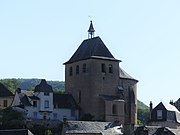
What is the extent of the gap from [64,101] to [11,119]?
13934mm

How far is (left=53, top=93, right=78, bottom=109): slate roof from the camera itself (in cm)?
10763

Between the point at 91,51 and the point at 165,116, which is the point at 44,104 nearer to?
the point at 91,51

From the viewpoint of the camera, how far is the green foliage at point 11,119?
9594cm

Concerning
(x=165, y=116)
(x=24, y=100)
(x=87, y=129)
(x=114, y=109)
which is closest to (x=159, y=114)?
(x=165, y=116)

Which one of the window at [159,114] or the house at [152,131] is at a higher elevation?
the window at [159,114]

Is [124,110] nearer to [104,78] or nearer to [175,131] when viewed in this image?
[104,78]

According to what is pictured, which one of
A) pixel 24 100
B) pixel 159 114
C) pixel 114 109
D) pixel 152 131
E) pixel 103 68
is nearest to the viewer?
pixel 152 131

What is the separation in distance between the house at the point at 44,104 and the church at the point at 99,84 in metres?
2.68

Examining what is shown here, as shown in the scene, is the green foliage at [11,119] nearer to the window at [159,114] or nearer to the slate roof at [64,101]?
the slate roof at [64,101]

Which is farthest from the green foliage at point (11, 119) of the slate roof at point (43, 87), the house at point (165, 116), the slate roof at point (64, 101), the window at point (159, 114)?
the window at point (159, 114)

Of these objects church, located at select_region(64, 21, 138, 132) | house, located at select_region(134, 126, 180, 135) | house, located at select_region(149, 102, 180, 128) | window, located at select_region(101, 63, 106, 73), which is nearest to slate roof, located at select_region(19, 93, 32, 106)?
church, located at select_region(64, 21, 138, 132)

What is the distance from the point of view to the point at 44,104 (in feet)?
344

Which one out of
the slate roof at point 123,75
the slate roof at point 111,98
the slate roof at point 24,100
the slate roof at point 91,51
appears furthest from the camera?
the slate roof at point 123,75

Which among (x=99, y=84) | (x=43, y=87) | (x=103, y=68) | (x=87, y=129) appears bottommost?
(x=87, y=129)
